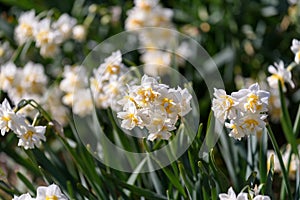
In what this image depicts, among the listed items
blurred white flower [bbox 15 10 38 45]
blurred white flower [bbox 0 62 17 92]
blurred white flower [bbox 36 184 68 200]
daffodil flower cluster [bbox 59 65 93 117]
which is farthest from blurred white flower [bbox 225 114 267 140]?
blurred white flower [bbox 15 10 38 45]

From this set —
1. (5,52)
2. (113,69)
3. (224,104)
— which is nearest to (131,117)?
(224,104)

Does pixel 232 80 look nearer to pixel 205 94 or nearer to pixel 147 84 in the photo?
pixel 205 94

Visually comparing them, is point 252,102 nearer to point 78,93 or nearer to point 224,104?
point 224,104

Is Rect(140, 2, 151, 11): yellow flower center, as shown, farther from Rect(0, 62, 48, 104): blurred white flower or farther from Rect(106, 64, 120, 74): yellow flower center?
Rect(106, 64, 120, 74): yellow flower center

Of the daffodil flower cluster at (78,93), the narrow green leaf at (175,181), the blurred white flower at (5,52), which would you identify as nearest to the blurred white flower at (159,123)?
the narrow green leaf at (175,181)

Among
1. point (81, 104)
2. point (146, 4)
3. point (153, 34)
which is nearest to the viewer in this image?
point (81, 104)

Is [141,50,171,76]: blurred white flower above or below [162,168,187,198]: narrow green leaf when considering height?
above
